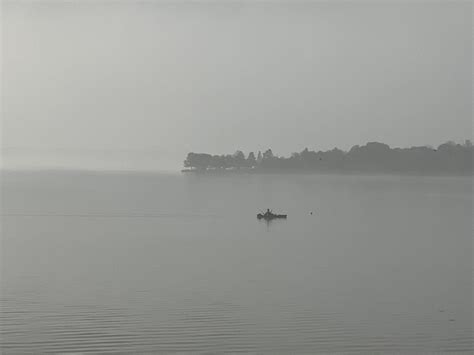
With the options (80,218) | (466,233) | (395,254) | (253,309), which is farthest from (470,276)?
(80,218)

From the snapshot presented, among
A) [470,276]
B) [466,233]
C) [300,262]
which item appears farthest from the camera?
[466,233]

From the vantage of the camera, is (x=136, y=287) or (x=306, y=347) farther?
(x=136, y=287)

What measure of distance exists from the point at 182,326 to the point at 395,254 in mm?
17327

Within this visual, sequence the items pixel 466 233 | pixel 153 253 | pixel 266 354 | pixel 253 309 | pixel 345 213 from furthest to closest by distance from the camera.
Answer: pixel 345 213 < pixel 466 233 < pixel 153 253 < pixel 253 309 < pixel 266 354

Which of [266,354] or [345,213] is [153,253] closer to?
[266,354]

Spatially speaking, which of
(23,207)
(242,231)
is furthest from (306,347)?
(23,207)

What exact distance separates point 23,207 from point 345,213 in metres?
30.6

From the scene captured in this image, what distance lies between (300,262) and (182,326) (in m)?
12.2

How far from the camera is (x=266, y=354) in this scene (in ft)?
41.8

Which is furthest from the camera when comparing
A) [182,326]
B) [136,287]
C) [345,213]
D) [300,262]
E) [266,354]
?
[345,213]

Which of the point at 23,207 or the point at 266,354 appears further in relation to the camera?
the point at 23,207

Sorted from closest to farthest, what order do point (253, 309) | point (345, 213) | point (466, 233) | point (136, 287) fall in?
point (253, 309)
point (136, 287)
point (466, 233)
point (345, 213)

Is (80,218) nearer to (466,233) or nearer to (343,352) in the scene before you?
(466,233)

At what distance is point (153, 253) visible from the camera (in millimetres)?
28141
